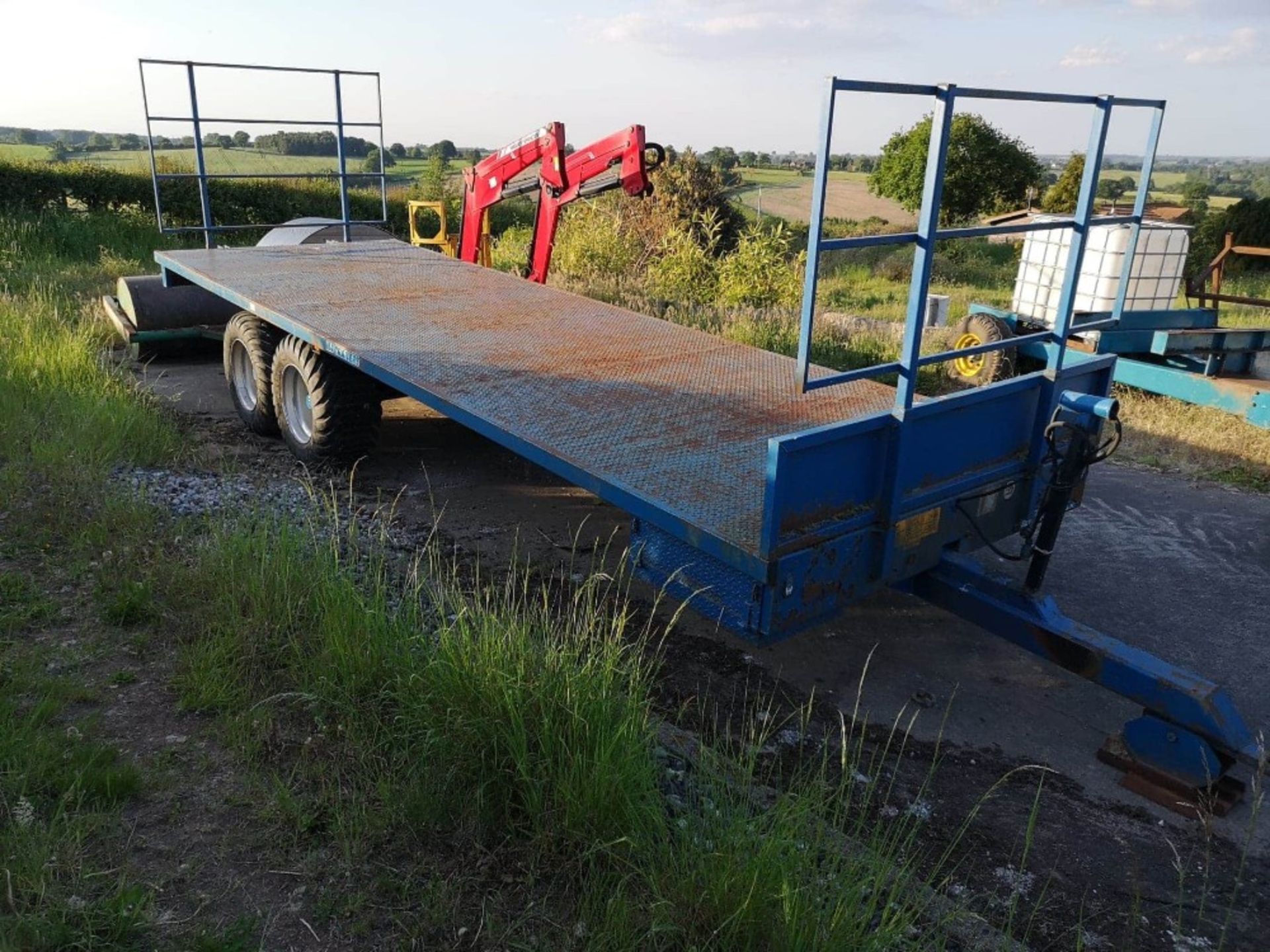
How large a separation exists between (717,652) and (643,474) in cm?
104

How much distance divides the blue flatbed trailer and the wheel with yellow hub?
148 inches

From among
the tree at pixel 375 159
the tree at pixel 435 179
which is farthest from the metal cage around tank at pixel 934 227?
the tree at pixel 435 179

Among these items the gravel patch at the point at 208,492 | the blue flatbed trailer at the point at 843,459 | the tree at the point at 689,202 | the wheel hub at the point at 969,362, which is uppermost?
the tree at the point at 689,202

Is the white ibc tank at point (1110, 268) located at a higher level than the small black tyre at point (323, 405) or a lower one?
higher

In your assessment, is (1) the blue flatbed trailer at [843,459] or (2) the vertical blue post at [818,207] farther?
(1) the blue flatbed trailer at [843,459]

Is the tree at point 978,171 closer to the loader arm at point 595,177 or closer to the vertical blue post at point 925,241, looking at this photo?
the loader arm at point 595,177

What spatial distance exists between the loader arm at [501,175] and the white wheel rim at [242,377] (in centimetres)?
318

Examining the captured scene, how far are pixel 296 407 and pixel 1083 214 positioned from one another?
4809mm

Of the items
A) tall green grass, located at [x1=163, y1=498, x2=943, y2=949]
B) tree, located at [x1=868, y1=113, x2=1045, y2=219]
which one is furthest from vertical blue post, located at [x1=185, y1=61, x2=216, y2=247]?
tree, located at [x1=868, y1=113, x2=1045, y2=219]

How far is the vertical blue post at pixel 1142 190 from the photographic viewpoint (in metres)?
4.02

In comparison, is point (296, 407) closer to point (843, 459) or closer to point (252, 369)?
point (252, 369)

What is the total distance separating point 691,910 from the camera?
2.44m

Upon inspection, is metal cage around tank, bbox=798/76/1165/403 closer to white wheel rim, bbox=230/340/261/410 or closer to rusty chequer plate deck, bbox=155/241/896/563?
rusty chequer plate deck, bbox=155/241/896/563

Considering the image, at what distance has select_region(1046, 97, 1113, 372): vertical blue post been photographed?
3775 mm
